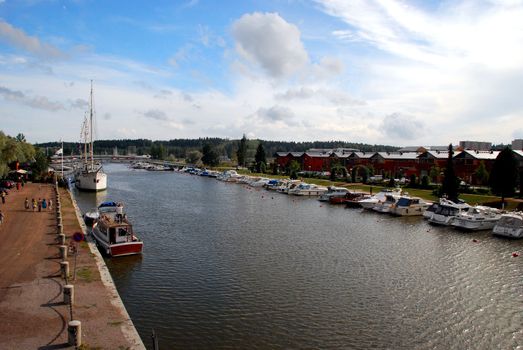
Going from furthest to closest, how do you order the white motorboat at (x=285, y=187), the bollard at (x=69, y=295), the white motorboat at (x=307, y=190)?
the white motorboat at (x=285, y=187) → the white motorboat at (x=307, y=190) → the bollard at (x=69, y=295)

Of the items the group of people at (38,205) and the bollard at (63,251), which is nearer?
the bollard at (63,251)

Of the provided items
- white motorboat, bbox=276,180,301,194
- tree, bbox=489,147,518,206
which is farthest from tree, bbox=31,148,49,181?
tree, bbox=489,147,518,206

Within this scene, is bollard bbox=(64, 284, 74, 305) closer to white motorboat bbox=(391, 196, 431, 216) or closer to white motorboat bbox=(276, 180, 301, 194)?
white motorboat bbox=(391, 196, 431, 216)

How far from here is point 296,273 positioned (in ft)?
103

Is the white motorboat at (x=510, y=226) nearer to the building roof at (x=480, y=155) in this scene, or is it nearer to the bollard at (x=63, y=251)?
the bollard at (x=63, y=251)

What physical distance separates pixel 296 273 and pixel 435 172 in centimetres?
7062

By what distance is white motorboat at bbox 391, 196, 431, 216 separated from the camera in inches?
2405

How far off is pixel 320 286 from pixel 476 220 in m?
30.7

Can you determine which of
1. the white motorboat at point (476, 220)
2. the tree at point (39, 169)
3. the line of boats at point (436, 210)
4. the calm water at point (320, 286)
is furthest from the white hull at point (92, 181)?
the white motorboat at point (476, 220)

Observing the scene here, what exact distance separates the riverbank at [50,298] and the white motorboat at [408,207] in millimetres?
42301

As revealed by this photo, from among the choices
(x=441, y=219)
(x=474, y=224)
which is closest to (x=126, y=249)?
(x=441, y=219)

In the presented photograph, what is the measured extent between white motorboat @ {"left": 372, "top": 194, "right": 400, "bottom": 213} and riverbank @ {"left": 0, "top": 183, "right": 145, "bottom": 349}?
42.7 meters

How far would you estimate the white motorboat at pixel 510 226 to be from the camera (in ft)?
152

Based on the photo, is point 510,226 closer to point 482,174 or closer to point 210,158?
point 482,174
